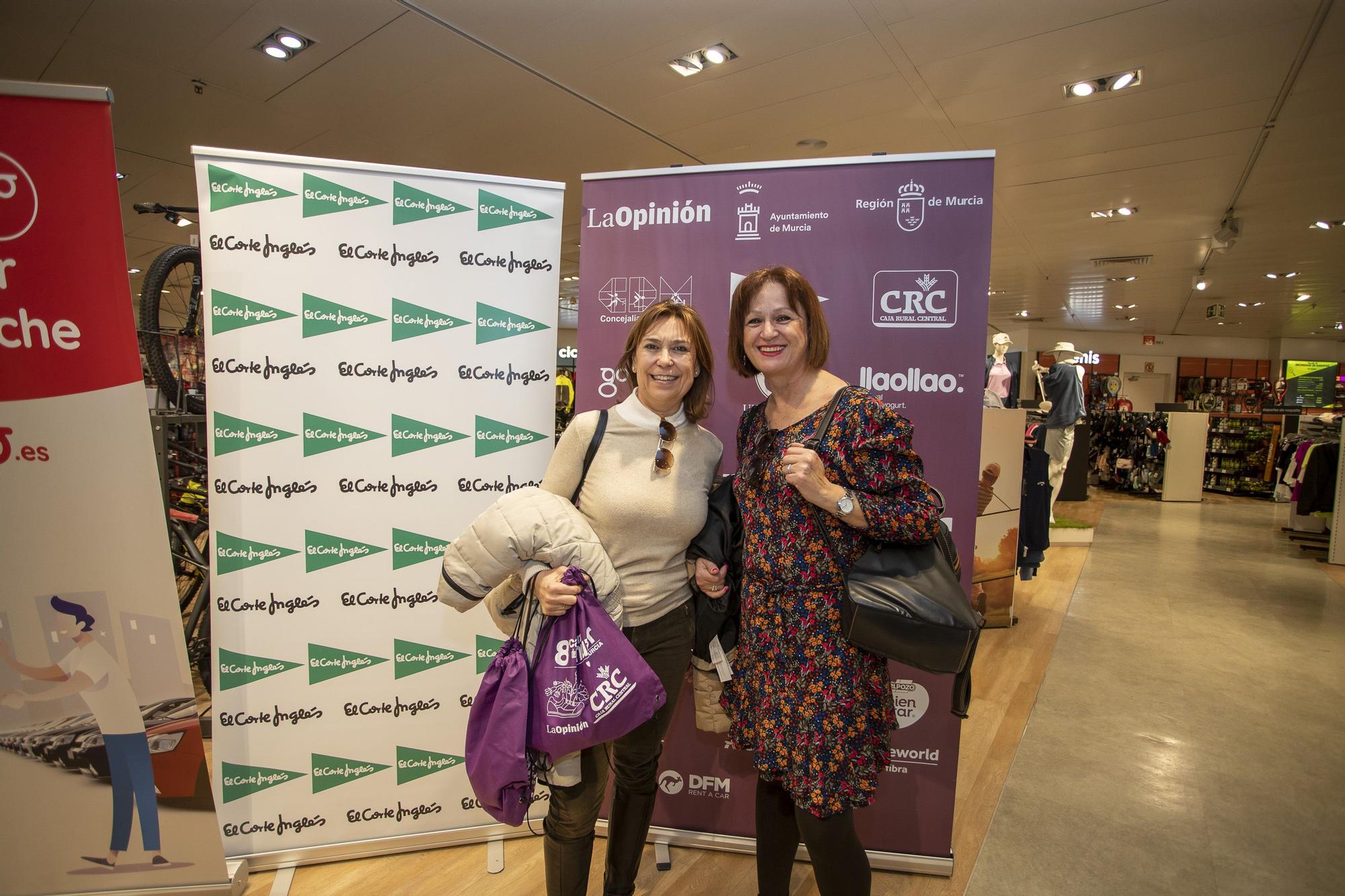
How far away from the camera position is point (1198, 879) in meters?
2.14

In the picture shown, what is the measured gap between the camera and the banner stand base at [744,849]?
2129 mm

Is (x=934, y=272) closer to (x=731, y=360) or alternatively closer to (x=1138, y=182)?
(x=731, y=360)

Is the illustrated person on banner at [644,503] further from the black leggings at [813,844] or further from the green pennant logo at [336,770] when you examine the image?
the green pennant logo at [336,770]

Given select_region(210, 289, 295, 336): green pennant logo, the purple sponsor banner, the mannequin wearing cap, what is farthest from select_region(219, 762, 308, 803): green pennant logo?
the mannequin wearing cap

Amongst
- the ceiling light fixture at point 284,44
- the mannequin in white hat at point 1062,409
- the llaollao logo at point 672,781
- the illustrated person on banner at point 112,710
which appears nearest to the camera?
the illustrated person on banner at point 112,710

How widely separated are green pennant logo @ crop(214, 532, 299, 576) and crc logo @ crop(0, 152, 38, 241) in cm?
90

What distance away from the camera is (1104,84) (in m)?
4.26

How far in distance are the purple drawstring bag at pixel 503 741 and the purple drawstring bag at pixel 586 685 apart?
0.13 feet

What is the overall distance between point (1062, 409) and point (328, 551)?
658 cm

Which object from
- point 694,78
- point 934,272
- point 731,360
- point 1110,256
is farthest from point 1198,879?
point 1110,256

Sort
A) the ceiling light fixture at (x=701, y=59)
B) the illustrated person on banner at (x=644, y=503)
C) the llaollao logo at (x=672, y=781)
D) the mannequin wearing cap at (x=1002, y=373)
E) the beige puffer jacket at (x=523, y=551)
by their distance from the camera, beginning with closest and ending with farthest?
the beige puffer jacket at (x=523, y=551), the illustrated person on banner at (x=644, y=503), the llaollao logo at (x=672, y=781), the ceiling light fixture at (x=701, y=59), the mannequin wearing cap at (x=1002, y=373)

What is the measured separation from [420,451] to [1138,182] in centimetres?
687

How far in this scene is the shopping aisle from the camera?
2205 mm

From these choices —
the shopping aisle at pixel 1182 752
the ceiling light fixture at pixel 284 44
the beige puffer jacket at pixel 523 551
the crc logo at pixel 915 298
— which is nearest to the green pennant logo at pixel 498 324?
the beige puffer jacket at pixel 523 551
